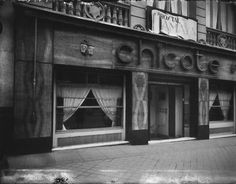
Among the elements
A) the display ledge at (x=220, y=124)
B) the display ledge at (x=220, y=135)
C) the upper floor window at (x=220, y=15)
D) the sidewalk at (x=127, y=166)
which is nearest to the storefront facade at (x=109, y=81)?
the display ledge at (x=220, y=124)

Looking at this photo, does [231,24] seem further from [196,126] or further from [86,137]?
[86,137]

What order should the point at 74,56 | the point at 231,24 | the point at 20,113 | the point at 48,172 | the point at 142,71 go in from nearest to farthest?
the point at 48,172 < the point at 20,113 < the point at 74,56 < the point at 142,71 < the point at 231,24

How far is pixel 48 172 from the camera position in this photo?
4.41m

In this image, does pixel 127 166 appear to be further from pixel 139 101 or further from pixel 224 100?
pixel 224 100

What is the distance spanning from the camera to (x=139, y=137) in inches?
284

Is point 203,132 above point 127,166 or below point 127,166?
above

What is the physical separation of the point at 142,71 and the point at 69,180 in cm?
457

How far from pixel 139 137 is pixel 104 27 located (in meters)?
3.93

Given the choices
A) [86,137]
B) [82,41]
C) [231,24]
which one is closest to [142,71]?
[82,41]

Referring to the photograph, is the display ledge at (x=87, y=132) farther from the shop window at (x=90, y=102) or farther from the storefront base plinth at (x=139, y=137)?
the storefront base plinth at (x=139, y=137)

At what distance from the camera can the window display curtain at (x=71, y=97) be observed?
6480mm

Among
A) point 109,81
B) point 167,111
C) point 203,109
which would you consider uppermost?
point 109,81

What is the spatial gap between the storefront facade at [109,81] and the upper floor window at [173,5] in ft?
2.03

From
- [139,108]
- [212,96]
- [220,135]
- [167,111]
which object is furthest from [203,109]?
[139,108]
